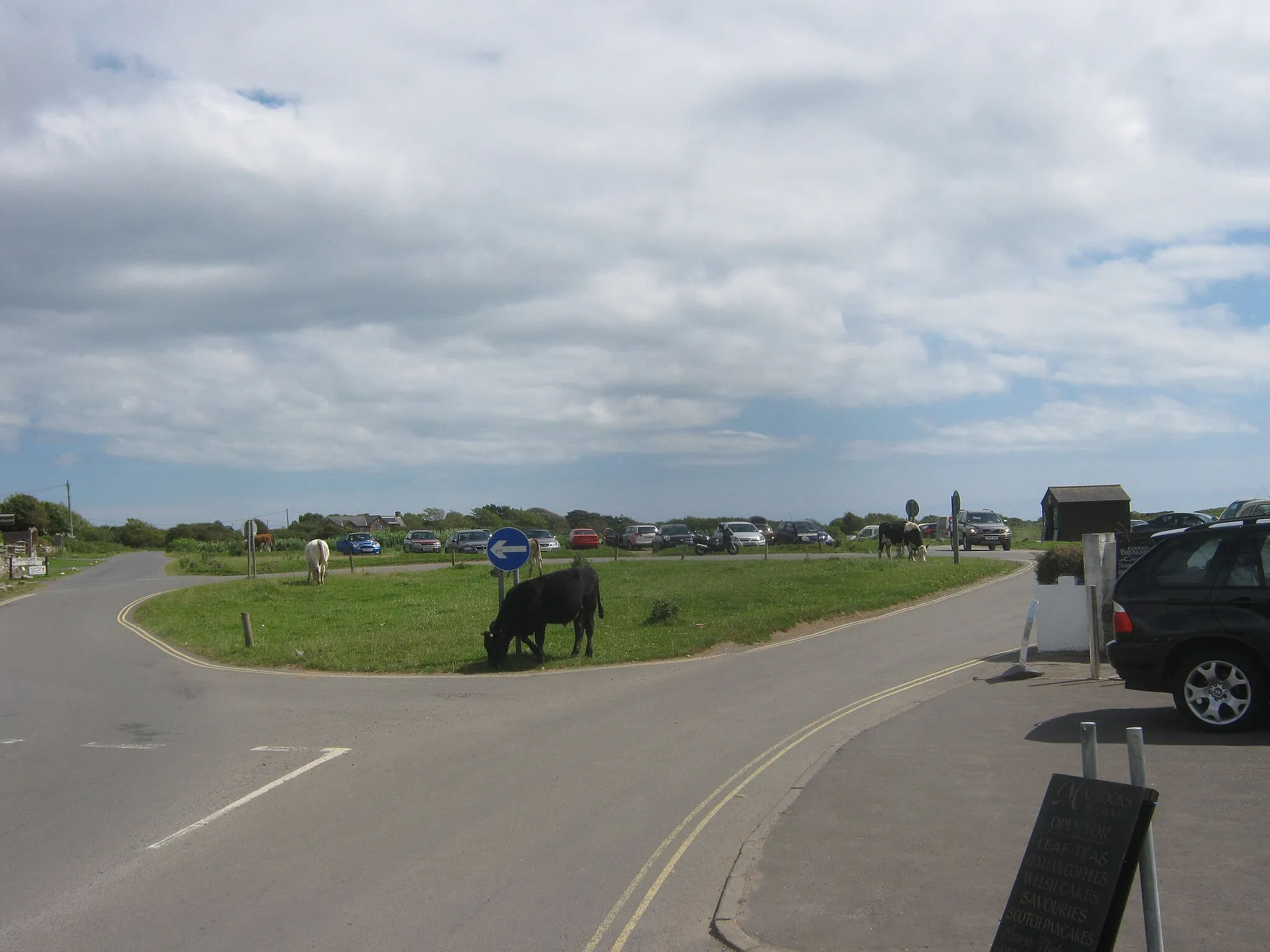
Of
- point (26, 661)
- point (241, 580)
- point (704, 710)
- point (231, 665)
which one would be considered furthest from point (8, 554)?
point (704, 710)

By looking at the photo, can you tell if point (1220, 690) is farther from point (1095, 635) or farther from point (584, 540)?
point (584, 540)

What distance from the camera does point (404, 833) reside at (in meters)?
8.36

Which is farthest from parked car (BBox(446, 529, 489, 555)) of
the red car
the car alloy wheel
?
the car alloy wheel

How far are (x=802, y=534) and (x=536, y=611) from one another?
48157 millimetres

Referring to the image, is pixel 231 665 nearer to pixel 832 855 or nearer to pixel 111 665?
pixel 111 665

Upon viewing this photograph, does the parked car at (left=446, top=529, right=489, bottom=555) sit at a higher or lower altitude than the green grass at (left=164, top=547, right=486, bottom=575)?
higher

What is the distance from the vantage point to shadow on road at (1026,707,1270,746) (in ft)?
32.9

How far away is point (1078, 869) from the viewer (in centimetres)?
433

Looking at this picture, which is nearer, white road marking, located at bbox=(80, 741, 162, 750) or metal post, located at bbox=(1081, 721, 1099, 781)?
metal post, located at bbox=(1081, 721, 1099, 781)

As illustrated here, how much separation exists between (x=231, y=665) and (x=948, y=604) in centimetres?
1564

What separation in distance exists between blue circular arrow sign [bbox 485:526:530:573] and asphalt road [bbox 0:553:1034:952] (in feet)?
7.80

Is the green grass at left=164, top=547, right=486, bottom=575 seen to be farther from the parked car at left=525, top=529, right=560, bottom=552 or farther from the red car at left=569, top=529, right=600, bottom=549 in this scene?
the red car at left=569, top=529, right=600, bottom=549

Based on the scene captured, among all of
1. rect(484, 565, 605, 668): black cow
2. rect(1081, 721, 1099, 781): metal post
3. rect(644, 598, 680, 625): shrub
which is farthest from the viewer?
rect(644, 598, 680, 625): shrub

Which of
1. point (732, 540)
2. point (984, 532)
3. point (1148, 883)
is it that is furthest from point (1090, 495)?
point (1148, 883)
